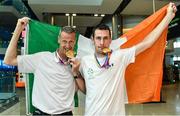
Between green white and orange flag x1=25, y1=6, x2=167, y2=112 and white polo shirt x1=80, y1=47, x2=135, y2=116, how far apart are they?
576mm

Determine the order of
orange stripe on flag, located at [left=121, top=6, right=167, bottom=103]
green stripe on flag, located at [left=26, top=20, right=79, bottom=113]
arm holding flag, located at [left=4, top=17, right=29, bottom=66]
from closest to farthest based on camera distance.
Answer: arm holding flag, located at [left=4, top=17, right=29, bottom=66]
orange stripe on flag, located at [left=121, top=6, right=167, bottom=103]
green stripe on flag, located at [left=26, top=20, right=79, bottom=113]

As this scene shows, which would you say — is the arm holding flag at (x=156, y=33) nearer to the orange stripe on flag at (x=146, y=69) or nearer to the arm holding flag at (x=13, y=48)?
the orange stripe on flag at (x=146, y=69)

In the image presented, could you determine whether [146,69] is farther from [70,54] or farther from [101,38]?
[70,54]

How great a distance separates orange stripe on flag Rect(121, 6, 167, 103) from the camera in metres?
3.07

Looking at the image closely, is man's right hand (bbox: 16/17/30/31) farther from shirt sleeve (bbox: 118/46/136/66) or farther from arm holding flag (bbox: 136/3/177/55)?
arm holding flag (bbox: 136/3/177/55)

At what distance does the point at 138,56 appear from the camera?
10.3ft

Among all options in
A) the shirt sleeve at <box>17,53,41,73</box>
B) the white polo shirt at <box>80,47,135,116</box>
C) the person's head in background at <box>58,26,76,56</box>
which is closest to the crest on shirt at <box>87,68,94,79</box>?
the white polo shirt at <box>80,47,135,116</box>

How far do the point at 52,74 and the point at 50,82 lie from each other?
75mm

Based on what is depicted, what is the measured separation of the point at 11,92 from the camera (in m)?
10.7

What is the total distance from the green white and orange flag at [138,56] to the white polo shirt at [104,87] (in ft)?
1.89

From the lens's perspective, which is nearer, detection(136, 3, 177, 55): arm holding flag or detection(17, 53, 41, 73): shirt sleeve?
detection(17, 53, 41, 73): shirt sleeve

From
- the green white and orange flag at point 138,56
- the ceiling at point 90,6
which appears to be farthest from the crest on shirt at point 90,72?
the ceiling at point 90,6

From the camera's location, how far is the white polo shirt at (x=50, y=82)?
251 cm

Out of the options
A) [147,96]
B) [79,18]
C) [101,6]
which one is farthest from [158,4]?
[147,96]
